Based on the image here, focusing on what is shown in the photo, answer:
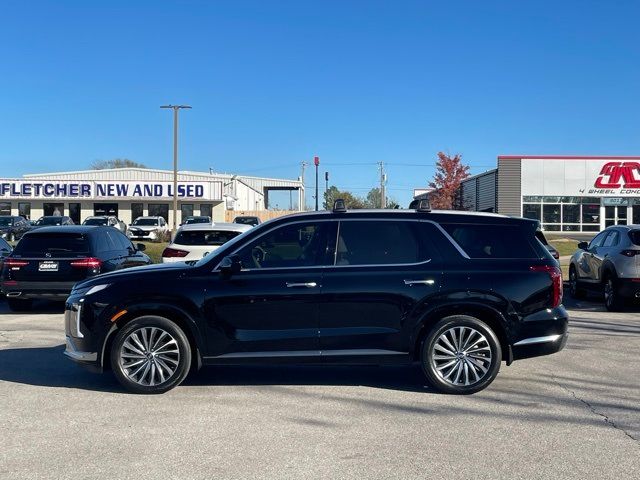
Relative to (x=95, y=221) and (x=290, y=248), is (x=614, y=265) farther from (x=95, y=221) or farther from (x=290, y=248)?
(x=95, y=221)

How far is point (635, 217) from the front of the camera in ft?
151

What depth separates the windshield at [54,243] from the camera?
12.2 m

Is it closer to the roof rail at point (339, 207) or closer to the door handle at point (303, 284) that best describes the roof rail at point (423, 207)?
the roof rail at point (339, 207)

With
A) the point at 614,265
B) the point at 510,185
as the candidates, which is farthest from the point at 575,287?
the point at 510,185

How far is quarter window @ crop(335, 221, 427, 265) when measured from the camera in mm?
6805

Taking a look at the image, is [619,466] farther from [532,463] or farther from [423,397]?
[423,397]

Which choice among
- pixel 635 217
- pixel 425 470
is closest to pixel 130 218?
pixel 635 217

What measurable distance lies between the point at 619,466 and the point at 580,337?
18.4 ft

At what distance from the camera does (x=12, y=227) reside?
42.9 meters

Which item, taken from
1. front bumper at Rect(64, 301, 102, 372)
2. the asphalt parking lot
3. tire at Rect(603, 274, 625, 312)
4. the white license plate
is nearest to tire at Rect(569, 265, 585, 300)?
tire at Rect(603, 274, 625, 312)

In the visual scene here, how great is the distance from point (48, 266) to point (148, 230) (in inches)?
1201

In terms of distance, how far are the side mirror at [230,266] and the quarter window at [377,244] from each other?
0.98 m

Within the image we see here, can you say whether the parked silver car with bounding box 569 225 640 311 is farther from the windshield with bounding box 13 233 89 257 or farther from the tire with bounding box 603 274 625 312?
the windshield with bounding box 13 233 89 257

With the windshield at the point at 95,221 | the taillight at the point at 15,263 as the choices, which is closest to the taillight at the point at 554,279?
the taillight at the point at 15,263
